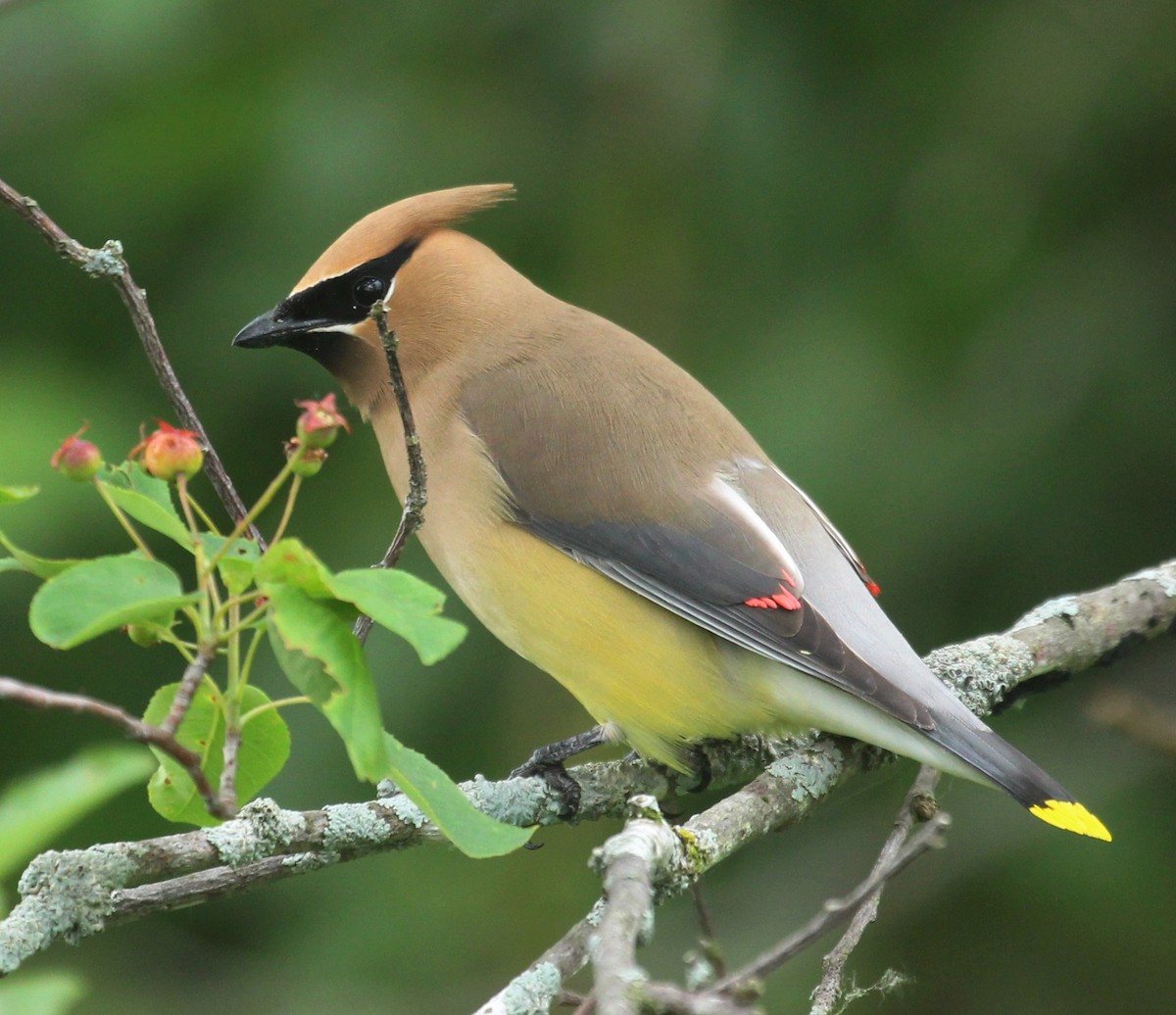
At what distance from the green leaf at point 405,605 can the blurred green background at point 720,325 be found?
2627 mm

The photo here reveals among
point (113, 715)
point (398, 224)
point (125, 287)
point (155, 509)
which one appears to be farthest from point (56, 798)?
point (398, 224)

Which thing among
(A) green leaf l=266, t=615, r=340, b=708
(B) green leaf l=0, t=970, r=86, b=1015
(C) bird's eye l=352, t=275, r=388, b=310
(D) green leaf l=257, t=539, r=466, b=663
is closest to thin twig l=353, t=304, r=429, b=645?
(A) green leaf l=266, t=615, r=340, b=708

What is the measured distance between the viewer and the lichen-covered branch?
7.18 feet

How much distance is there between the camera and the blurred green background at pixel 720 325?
4.36m

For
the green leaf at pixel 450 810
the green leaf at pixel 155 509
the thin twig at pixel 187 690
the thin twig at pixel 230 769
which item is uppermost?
the green leaf at pixel 155 509

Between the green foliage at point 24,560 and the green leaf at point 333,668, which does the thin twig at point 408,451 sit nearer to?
the green leaf at point 333,668

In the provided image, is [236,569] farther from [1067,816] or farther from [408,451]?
[1067,816]

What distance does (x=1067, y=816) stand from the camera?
2889 mm

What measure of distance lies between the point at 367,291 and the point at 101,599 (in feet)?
6.66

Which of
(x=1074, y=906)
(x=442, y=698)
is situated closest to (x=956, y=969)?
(x=1074, y=906)

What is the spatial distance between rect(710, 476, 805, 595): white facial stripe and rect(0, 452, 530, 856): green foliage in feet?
4.36

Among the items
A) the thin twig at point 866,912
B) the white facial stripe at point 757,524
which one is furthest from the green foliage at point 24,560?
the white facial stripe at point 757,524

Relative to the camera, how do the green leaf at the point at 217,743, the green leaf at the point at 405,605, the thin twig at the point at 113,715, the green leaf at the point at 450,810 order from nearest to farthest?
1. the thin twig at the point at 113,715
2. the green leaf at the point at 405,605
3. the green leaf at the point at 450,810
4. the green leaf at the point at 217,743

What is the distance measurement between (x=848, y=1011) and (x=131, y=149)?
3215 millimetres
